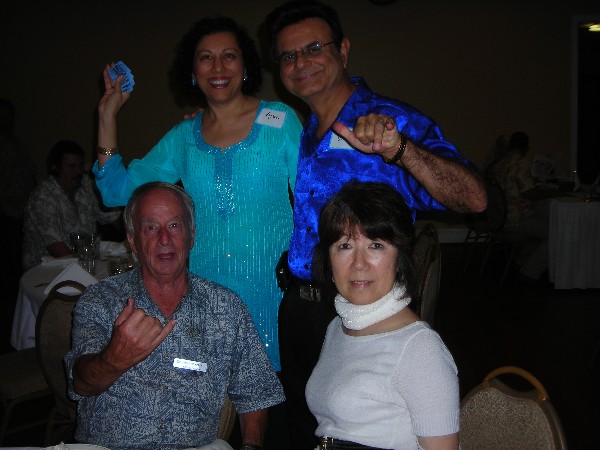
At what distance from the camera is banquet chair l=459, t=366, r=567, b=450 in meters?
1.26

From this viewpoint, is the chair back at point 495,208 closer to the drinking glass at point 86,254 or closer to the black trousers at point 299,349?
the drinking glass at point 86,254

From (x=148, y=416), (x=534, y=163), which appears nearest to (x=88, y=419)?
(x=148, y=416)

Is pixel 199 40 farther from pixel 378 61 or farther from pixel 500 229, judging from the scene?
pixel 378 61

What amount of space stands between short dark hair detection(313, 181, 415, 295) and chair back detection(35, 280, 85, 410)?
4.98 ft

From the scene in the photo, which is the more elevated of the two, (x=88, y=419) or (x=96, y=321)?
(x=96, y=321)

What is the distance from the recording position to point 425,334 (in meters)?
1.29

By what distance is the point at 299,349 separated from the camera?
1890 mm

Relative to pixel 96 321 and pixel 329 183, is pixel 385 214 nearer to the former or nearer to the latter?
pixel 329 183

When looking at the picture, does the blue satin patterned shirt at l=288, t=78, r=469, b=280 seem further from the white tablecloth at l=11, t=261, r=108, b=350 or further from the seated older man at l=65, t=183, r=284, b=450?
the white tablecloth at l=11, t=261, r=108, b=350

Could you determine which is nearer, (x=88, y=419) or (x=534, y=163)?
(x=88, y=419)

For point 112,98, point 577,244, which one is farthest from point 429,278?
point 577,244

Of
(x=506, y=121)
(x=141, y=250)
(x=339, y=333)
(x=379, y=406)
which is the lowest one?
(x=379, y=406)

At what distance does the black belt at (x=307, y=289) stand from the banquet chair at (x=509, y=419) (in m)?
0.55

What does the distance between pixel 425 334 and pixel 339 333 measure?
1.00ft
